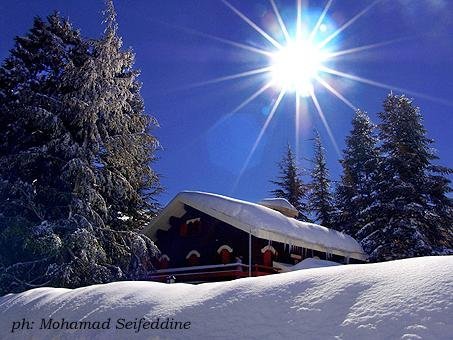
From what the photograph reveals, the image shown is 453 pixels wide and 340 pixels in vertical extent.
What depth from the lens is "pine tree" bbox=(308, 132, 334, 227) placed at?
108 feet

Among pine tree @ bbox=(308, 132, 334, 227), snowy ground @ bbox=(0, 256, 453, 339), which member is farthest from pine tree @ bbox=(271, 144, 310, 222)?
snowy ground @ bbox=(0, 256, 453, 339)

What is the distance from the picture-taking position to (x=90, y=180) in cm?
1650

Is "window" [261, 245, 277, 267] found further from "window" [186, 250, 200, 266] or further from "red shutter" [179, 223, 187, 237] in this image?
"red shutter" [179, 223, 187, 237]

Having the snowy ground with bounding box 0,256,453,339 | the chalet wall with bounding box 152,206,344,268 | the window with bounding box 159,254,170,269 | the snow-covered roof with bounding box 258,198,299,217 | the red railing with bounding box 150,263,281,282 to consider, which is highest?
the snow-covered roof with bounding box 258,198,299,217

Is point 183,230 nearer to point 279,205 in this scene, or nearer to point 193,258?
point 193,258

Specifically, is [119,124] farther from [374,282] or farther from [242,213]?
[374,282]

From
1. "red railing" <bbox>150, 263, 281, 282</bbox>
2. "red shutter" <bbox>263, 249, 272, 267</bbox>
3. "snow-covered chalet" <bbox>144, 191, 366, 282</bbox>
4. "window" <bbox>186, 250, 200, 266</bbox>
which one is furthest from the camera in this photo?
"window" <bbox>186, 250, 200, 266</bbox>

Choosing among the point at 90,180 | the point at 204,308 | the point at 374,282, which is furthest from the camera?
the point at 90,180

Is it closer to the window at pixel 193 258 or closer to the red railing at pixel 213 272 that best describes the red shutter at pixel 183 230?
the window at pixel 193 258

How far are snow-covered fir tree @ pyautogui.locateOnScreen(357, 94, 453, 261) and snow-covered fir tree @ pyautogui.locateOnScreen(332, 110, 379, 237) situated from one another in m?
1.41

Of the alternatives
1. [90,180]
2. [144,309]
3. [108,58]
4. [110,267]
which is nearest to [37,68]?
[108,58]

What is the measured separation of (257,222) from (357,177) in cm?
1535

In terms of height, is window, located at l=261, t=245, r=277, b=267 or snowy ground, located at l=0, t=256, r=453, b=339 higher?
window, located at l=261, t=245, r=277, b=267

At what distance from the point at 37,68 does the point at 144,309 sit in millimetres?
15489
